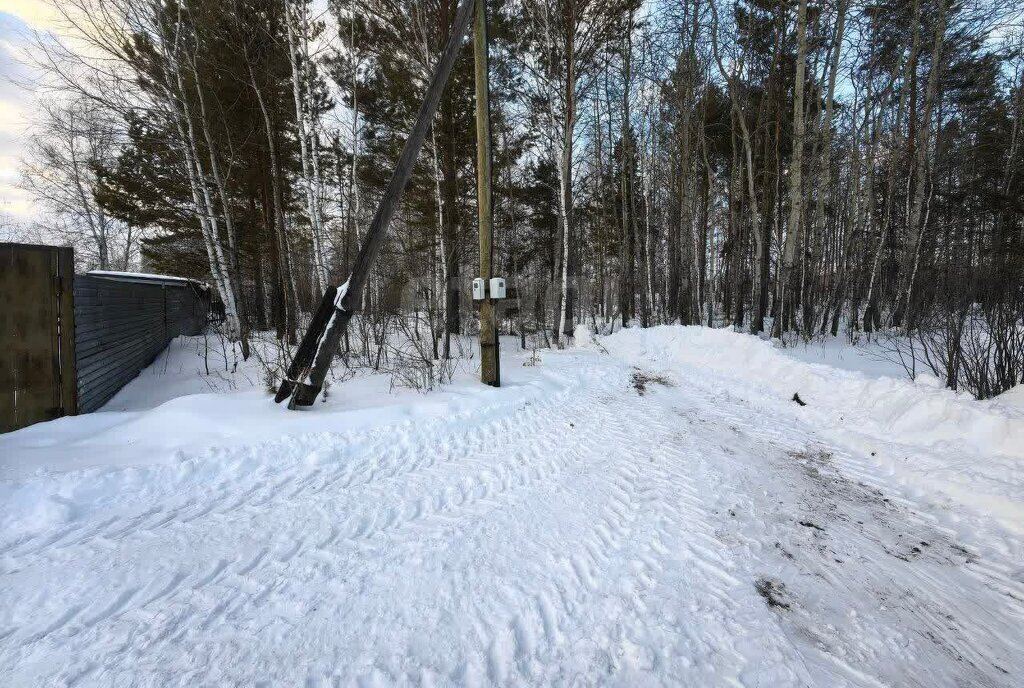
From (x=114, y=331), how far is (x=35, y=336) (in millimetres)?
2768

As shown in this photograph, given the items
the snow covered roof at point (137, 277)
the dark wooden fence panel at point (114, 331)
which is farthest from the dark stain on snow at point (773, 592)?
the snow covered roof at point (137, 277)


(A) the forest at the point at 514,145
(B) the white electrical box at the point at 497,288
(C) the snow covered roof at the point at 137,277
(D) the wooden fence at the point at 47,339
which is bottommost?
(D) the wooden fence at the point at 47,339

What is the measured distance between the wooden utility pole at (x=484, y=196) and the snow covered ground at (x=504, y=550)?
177cm

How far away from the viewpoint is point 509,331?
18359 millimetres

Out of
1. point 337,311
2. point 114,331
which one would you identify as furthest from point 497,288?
point 114,331

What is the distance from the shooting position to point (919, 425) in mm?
3979

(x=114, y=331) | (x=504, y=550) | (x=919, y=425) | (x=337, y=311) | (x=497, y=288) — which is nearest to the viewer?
(x=504, y=550)

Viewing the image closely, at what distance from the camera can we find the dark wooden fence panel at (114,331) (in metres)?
5.11

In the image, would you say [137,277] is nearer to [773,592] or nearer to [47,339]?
[47,339]

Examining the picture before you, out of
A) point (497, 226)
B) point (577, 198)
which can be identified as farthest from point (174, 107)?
point (577, 198)

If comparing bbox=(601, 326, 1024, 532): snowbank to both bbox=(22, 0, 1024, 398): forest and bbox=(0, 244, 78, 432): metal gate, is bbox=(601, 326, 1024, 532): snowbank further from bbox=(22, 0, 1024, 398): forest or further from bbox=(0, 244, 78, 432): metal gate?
bbox=(0, 244, 78, 432): metal gate

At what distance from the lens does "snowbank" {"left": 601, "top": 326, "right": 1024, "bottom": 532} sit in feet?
9.65

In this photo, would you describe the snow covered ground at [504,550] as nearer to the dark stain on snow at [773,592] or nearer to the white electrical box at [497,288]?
the dark stain on snow at [773,592]

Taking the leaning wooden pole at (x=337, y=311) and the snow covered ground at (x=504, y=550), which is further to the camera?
the leaning wooden pole at (x=337, y=311)
